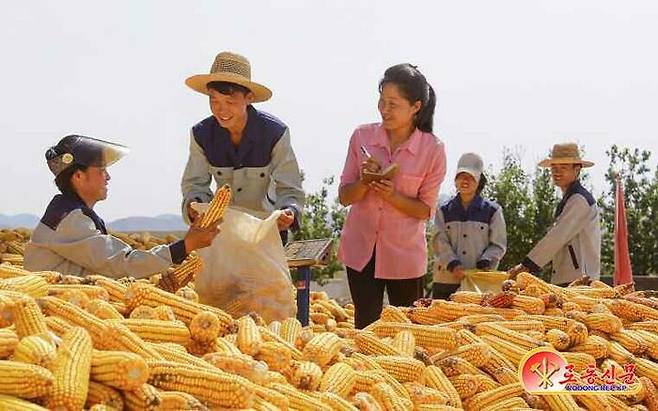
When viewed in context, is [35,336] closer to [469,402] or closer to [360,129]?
[469,402]

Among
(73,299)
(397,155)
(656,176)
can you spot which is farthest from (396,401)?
(656,176)

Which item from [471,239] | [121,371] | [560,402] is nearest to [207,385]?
[121,371]

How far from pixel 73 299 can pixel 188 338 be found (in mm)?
526

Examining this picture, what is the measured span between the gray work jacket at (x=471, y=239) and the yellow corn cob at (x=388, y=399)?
4736mm

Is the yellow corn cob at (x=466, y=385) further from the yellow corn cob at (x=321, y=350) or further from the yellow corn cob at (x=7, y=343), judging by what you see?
the yellow corn cob at (x=7, y=343)

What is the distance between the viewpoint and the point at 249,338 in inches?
138

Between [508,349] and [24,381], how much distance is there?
2.44 m

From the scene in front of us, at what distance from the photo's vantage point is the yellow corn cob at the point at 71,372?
8.38 feet

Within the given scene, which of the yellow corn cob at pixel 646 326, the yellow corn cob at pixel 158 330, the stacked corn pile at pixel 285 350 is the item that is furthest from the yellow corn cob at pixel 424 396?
the yellow corn cob at pixel 646 326

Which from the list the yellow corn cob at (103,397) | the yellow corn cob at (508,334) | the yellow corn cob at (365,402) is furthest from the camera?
the yellow corn cob at (508,334)

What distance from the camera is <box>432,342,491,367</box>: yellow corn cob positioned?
4.17 metres

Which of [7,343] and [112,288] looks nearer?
[7,343]

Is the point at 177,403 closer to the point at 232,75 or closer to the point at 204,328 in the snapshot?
the point at 204,328

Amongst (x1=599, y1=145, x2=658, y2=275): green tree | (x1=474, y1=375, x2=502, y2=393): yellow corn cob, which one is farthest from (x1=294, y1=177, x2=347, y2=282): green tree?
(x1=474, y1=375, x2=502, y2=393): yellow corn cob
